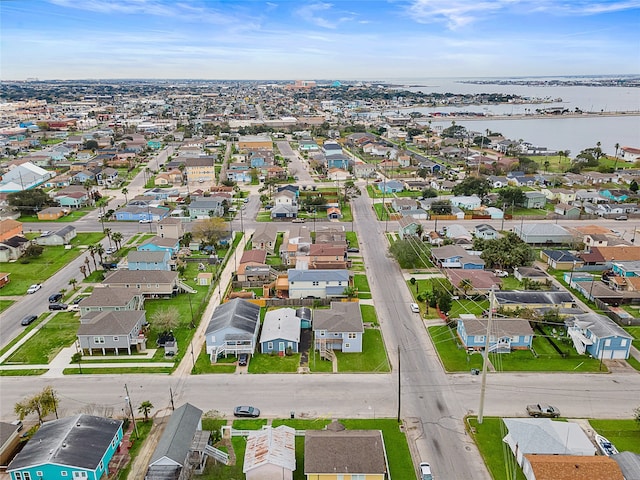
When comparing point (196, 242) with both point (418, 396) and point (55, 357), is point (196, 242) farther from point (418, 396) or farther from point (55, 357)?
point (418, 396)

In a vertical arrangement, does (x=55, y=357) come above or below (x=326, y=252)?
below

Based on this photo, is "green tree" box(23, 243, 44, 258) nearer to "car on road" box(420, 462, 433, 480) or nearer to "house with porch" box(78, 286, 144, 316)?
"house with porch" box(78, 286, 144, 316)

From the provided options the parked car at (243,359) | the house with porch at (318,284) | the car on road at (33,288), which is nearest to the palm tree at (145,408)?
the parked car at (243,359)

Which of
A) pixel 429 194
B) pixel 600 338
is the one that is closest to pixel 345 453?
pixel 600 338

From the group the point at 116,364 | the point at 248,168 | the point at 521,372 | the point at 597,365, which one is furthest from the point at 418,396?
the point at 248,168

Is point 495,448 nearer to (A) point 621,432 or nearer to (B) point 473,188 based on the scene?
(A) point 621,432

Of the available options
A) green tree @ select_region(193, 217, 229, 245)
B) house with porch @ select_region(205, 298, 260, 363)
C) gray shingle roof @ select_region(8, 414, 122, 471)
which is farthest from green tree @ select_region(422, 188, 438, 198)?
gray shingle roof @ select_region(8, 414, 122, 471)

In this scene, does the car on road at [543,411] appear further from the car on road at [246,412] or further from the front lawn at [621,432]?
the car on road at [246,412]

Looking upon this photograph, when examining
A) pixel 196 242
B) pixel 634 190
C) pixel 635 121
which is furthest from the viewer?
pixel 635 121
